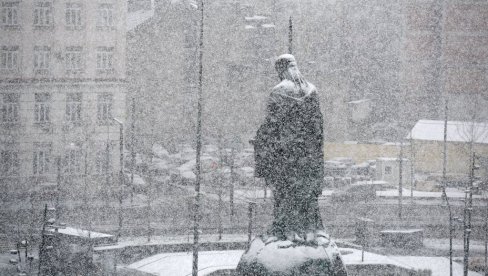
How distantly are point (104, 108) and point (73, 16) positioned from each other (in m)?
4.96

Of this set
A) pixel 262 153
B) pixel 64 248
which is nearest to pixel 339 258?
pixel 262 153

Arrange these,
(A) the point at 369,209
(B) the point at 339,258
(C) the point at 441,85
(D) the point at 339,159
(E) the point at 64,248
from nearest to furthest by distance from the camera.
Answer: (B) the point at 339,258
(E) the point at 64,248
(A) the point at 369,209
(D) the point at 339,159
(C) the point at 441,85

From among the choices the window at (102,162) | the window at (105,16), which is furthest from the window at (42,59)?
the window at (102,162)

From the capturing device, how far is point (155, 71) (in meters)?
50.9

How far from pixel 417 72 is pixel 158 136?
1918 centimetres

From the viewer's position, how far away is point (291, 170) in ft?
33.6

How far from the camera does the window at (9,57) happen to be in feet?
128

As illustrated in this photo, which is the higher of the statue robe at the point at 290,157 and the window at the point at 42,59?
the window at the point at 42,59

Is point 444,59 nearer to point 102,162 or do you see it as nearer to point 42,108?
point 102,162

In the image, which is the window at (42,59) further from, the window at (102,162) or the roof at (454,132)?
the roof at (454,132)

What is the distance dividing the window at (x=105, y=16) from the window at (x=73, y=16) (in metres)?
1.01

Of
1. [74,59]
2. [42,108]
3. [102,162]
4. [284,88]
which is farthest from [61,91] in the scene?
[284,88]

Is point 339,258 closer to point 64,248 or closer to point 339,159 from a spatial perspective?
point 64,248

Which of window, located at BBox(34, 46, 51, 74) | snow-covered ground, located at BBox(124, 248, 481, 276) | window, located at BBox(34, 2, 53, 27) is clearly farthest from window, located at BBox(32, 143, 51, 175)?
snow-covered ground, located at BBox(124, 248, 481, 276)
